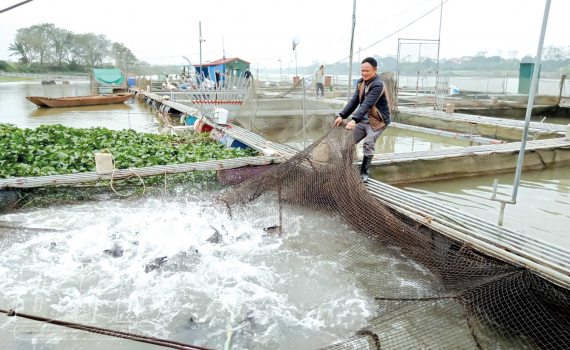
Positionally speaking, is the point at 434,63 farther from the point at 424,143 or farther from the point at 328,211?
the point at 328,211

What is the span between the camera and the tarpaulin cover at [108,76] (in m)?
29.0

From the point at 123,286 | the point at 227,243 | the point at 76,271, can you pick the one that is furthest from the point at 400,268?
the point at 76,271

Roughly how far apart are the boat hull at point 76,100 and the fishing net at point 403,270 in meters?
18.4

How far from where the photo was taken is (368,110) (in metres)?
4.92

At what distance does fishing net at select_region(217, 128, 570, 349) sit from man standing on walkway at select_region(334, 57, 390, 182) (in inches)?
10.4

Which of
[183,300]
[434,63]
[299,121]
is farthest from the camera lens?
[434,63]

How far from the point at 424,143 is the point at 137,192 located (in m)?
7.68

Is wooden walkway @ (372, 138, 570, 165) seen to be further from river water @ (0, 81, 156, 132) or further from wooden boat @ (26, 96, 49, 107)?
wooden boat @ (26, 96, 49, 107)

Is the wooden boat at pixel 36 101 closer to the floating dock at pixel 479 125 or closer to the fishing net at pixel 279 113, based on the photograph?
the fishing net at pixel 279 113

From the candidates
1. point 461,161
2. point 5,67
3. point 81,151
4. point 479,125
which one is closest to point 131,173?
point 81,151

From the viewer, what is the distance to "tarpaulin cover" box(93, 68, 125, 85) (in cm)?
2902

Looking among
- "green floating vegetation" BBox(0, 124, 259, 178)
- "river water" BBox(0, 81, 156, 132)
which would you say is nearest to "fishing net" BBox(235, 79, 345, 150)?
"green floating vegetation" BBox(0, 124, 259, 178)

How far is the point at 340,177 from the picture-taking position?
482cm

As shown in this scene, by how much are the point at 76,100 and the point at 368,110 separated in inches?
785
